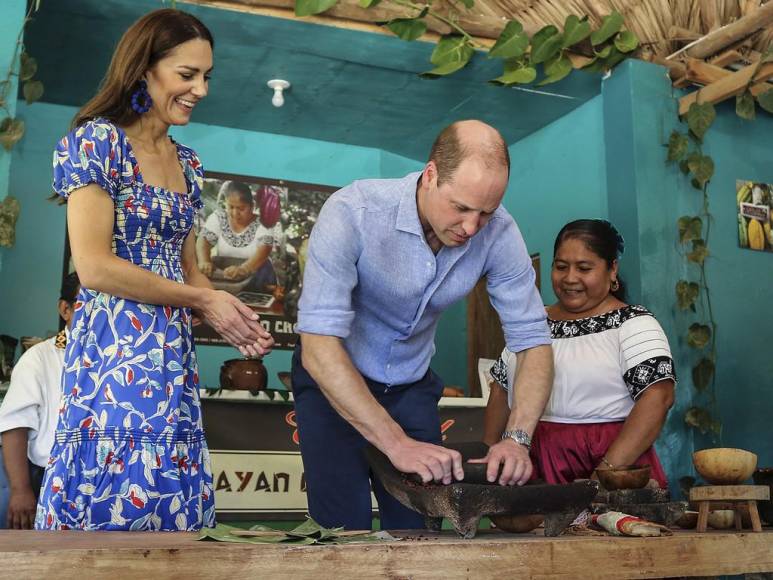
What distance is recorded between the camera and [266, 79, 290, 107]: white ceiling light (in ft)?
15.5

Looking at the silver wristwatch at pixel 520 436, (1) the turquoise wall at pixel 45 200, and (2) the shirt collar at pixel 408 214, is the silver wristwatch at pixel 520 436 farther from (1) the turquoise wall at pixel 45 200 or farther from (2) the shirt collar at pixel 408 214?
(1) the turquoise wall at pixel 45 200

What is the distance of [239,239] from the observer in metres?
5.51

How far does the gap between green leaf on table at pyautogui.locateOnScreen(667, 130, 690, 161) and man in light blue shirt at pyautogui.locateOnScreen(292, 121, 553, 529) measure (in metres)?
2.63

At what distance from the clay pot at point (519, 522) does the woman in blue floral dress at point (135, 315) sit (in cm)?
56

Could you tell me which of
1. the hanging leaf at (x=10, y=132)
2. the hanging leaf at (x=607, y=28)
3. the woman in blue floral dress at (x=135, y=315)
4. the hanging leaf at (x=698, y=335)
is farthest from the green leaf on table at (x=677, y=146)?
the woman in blue floral dress at (x=135, y=315)

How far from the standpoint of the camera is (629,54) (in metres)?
4.50

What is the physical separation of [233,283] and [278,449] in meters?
1.86

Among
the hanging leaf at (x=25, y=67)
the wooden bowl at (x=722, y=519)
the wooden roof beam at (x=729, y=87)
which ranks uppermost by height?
the wooden roof beam at (x=729, y=87)

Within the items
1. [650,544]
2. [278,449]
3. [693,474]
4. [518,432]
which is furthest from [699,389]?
[650,544]

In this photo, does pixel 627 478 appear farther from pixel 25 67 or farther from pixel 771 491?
pixel 25 67

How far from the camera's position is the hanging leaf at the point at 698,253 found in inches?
171

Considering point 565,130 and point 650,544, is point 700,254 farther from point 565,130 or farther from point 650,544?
point 650,544

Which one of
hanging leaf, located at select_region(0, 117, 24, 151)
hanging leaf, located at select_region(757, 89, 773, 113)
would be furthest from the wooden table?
hanging leaf, located at select_region(757, 89, 773, 113)

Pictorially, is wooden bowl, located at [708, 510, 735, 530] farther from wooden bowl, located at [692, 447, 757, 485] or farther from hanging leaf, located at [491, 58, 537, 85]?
hanging leaf, located at [491, 58, 537, 85]
